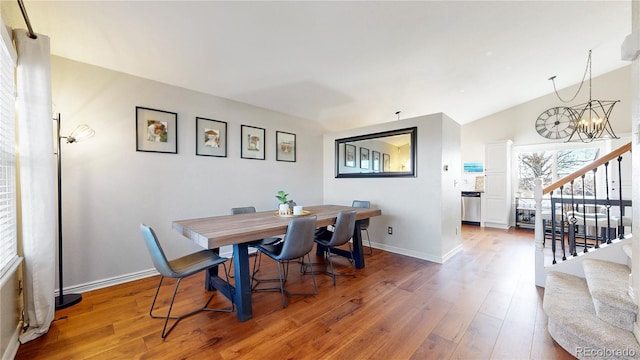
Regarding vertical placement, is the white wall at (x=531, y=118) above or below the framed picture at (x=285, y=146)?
above

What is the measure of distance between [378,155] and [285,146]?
1.66 meters

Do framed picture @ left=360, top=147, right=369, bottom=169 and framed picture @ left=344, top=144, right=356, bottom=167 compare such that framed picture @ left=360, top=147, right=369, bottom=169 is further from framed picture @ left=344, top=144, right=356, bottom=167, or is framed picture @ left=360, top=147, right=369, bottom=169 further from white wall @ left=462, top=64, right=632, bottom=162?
white wall @ left=462, top=64, right=632, bottom=162

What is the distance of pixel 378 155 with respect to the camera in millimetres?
4113

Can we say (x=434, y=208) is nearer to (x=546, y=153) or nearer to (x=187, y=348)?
(x=187, y=348)

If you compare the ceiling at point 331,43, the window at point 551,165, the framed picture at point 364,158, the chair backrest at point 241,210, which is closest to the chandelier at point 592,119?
the window at point 551,165

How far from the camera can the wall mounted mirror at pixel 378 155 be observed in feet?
12.1

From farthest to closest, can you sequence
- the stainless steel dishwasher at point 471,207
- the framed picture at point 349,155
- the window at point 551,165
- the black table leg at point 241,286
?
the stainless steel dishwasher at point 471,207
the window at point 551,165
the framed picture at point 349,155
the black table leg at point 241,286

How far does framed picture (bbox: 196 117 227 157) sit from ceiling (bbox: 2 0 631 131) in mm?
459

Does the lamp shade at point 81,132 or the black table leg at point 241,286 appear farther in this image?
the lamp shade at point 81,132

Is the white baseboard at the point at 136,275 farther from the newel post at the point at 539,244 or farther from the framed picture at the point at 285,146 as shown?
the framed picture at the point at 285,146

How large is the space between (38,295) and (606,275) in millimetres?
4369

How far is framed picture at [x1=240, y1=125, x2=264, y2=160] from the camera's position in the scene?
378cm

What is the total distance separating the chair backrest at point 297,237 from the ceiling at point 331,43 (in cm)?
187

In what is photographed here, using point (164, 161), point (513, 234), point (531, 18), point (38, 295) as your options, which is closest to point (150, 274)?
point (38, 295)
